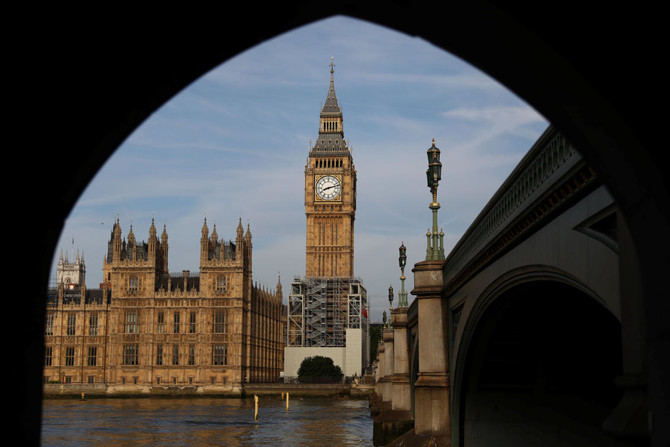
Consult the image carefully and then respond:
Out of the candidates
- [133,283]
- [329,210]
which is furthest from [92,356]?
[329,210]

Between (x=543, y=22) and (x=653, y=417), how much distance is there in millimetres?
2021

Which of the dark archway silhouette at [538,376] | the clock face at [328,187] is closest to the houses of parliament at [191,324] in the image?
the clock face at [328,187]

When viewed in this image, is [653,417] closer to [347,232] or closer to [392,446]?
→ [392,446]

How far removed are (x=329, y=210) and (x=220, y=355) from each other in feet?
98.0

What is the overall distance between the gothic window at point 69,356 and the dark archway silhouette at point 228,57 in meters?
110

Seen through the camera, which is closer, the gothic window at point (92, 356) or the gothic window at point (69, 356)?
the gothic window at point (69, 356)

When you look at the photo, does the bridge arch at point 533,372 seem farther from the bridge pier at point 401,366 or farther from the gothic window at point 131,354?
the gothic window at point 131,354

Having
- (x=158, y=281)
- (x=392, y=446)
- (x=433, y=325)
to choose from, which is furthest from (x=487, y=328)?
(x=158, y=281)

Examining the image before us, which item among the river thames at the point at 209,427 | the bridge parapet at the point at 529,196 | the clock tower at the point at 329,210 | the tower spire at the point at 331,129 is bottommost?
the river thames at the point at 209,427

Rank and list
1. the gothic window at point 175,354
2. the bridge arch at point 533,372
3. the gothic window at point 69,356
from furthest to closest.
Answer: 1. the gothic window at point 69,356
2. the gothic window at point 175,354
3. the bridge arch at point 533,372

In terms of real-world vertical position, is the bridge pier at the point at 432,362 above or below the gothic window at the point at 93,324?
below

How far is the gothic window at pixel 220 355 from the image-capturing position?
340 feet

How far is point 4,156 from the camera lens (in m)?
3.67

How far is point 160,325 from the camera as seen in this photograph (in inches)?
4186
